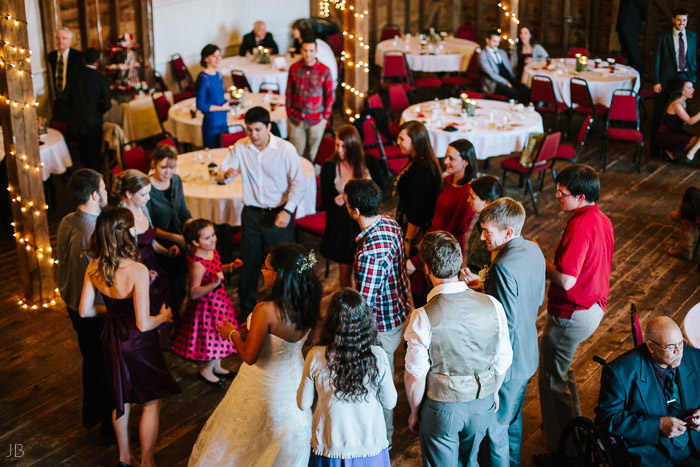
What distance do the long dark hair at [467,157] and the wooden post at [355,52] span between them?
148 inches

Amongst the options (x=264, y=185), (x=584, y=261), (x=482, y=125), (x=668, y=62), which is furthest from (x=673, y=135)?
(x=584, y=261)

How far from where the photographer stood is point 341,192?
5230 millimetres

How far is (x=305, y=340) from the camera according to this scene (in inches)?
141

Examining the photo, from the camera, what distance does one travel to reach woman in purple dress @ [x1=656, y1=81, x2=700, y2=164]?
8.23 meters

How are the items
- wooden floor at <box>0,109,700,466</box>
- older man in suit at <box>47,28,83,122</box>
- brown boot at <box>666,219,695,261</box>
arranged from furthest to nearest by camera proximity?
older man in suit at <box>47,28,83,122</box>, brown boot at <box>666,219,695,261</box>, wooden floor at <box>0,109,700,466</box>

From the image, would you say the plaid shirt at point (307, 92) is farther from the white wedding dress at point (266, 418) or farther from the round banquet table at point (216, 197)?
the white wedding dress at point (266, 418)

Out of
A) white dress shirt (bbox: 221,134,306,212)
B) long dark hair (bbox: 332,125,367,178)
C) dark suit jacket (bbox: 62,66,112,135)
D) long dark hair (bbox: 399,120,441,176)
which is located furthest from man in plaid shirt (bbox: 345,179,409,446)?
dark suit jacket (bbox: 62,66,112,135)

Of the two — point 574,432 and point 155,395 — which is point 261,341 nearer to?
point 155,395

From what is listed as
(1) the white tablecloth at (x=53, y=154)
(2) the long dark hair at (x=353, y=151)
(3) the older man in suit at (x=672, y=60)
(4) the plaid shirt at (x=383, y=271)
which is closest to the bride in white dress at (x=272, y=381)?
(4) the plaid shirt at (x=383, y=271)

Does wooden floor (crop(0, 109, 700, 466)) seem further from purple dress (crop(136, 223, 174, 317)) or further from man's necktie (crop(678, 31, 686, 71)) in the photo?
man's necktie (crop(678, 31, 686, 71))

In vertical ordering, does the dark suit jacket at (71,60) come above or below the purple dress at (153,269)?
above

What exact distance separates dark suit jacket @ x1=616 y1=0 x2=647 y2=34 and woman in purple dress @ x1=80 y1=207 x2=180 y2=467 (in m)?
9.92

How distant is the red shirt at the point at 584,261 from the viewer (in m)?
3.84

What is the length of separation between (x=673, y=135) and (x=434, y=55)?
163 inches
